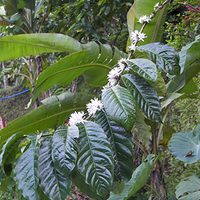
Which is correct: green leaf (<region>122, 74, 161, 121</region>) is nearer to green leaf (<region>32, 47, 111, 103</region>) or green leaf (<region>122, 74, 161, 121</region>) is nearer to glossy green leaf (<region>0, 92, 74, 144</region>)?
green leaf (<region>32, 47, 111, 103</region>)

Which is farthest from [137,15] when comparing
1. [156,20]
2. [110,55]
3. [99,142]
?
[99,142]

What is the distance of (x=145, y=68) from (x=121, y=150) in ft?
0.85

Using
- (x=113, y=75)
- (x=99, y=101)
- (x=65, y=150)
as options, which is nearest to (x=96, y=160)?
Result: (x=65, y=150)

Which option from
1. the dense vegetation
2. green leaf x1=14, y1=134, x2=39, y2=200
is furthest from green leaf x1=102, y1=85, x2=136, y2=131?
green leaf x1=14, y1=134, x2=39, y2=200

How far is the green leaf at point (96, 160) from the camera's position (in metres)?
0.47

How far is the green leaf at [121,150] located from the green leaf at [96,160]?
81mm

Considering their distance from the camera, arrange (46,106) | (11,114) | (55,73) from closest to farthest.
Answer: (55,73) → (46,106) → (11,114)

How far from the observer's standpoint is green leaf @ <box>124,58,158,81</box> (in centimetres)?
62

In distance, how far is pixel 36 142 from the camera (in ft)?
1.79

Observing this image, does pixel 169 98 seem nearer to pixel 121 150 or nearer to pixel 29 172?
pixel 121 150

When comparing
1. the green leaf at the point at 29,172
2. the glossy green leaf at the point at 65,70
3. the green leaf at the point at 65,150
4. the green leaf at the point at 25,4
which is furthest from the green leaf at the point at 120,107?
the green leaf at the point at 25,4

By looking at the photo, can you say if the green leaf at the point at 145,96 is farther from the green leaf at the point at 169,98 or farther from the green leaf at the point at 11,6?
the green leaf at the point at 11,6

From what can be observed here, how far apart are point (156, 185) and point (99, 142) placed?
940 mm

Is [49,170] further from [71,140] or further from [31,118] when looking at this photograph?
[31,118]
